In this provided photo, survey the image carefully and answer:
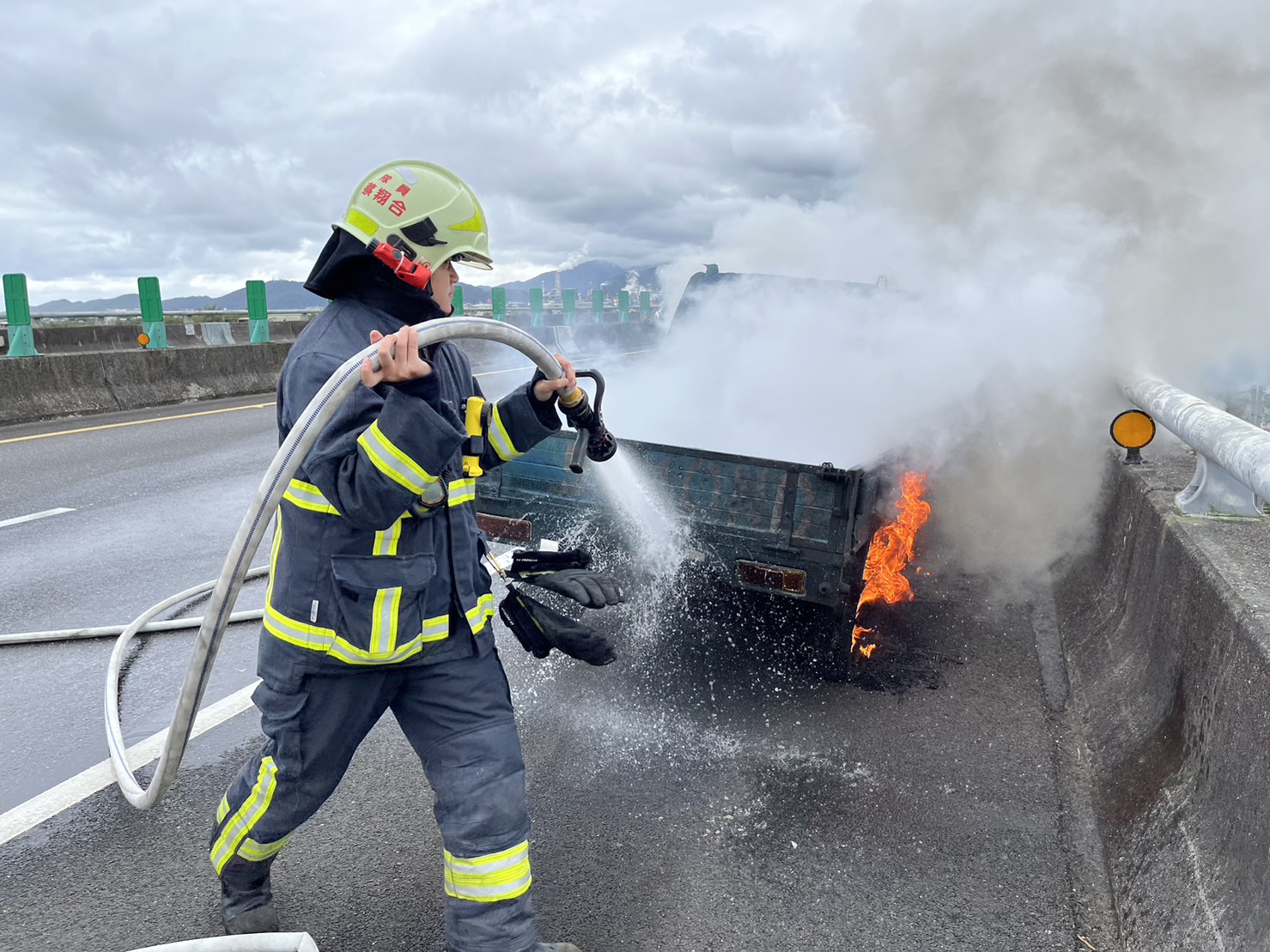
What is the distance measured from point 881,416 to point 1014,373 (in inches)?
33.1

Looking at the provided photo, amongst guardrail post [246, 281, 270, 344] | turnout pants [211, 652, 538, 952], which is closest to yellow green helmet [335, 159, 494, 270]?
turnout pants [211, 652, 538, 952]

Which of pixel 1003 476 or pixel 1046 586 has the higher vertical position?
pixel 1003 476

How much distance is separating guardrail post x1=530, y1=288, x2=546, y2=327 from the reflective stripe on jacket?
3137 cm

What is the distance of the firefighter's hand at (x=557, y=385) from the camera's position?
266 cm

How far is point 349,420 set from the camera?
2.18 metres

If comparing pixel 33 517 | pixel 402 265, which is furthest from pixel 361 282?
pixel 33 517

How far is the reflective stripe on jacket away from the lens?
2.05m

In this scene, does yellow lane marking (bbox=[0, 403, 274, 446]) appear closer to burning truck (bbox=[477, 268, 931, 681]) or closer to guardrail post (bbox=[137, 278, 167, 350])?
guardrail post (bbox=[137, 278, 167, 350])

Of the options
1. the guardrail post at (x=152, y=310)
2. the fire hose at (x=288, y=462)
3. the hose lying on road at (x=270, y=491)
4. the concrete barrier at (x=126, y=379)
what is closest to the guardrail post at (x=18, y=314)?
the guardrail post at (x=152, y=310)

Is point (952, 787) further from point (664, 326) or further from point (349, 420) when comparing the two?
point (664, 326)

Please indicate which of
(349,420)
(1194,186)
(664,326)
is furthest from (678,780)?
(1194,186)

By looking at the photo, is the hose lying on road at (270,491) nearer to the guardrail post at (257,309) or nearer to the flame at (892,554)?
the flame at (892,554)

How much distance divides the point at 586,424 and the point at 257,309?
20174 millimetres

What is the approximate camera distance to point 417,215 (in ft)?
7.70
